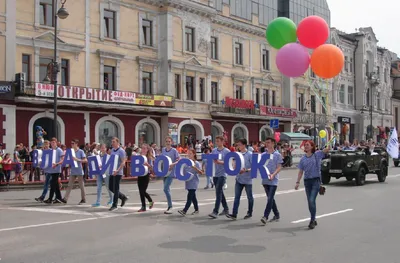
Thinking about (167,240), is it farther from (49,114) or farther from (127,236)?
(49,114)

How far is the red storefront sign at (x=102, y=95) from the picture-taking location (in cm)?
2720

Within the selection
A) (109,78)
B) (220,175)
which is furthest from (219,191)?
(109,78)

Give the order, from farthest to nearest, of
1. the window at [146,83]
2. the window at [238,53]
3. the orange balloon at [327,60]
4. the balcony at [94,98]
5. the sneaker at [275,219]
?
the window at [238,53] → the window at [146,83] → the balcony at [94,98] → the sneaker at [275,219] → the orange balloon at [327,60]

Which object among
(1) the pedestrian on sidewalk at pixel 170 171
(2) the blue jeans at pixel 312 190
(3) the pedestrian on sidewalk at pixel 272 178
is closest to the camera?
(2) the blue jeans at pixel 312 190

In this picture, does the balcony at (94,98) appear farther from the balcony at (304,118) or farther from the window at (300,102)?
the window at (300,102)

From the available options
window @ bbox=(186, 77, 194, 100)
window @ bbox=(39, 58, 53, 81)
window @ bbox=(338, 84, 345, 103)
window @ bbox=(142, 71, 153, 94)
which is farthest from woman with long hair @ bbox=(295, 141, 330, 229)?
window @ bbox=(338, 84, 345, 103)

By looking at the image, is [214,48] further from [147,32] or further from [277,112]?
[277,112]

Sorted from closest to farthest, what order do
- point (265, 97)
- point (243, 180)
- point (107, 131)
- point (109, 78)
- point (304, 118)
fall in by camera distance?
point (243, 180), point (107, 131), point (109, 78), point (265, 97), point (304, 118)

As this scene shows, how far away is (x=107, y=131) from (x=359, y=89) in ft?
134

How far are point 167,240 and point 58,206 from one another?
19.6ft

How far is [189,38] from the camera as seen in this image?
38.0 metres

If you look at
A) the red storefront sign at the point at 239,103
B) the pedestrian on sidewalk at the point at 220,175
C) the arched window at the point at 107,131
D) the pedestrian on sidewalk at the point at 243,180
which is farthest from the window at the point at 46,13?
the pedestrian on sidewalk at the point at 243,180

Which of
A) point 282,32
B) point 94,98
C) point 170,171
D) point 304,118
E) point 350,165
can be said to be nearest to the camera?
point 282,32

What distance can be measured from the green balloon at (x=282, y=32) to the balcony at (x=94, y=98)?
18.8 metres
